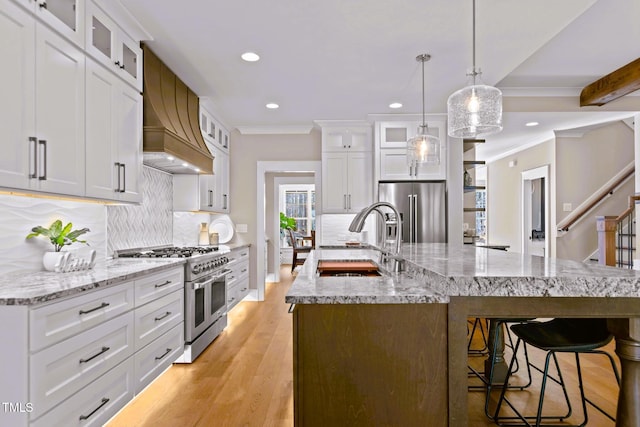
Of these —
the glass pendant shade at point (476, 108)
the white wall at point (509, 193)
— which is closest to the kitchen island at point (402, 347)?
the glass pendant shade at point (476, 108)

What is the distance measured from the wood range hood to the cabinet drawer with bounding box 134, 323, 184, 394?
4.76 ft

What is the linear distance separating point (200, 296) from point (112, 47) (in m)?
2.11

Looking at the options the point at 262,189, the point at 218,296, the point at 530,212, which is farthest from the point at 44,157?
the point at 530,212

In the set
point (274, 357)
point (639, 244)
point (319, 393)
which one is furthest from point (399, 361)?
point (639, 244)

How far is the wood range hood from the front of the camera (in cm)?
302

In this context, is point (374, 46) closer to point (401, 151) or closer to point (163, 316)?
point (401, 151)

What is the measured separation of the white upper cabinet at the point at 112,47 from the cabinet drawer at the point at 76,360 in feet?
5.49

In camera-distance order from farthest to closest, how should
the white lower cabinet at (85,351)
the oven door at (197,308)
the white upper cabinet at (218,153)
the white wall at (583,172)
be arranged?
the white wall at (583,172)
the white upper cabinet at (218,153)
the oven door at (197,308)
the white lower cabinet at (85,351)

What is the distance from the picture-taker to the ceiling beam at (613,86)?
3.68 meters

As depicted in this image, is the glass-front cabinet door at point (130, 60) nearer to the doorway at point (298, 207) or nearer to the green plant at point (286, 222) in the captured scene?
the green plant at point (286, 222)

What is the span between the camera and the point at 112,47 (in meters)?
2.56

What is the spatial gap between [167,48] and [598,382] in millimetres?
4249

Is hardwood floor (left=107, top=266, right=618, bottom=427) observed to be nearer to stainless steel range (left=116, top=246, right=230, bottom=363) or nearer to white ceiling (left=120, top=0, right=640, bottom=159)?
stainless steel range (left=116, top=246, right=230, bottom=363)

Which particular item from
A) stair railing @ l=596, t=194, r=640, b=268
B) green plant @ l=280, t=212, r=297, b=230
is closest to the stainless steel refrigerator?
stair railing @ l=596, t=194, r=640, b=268
